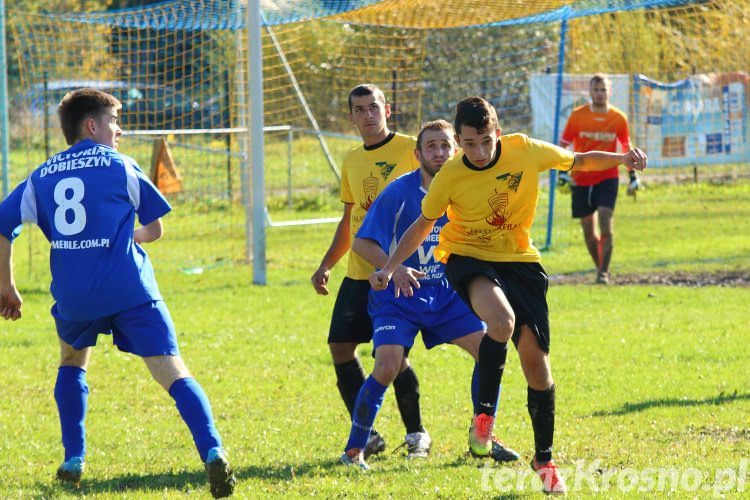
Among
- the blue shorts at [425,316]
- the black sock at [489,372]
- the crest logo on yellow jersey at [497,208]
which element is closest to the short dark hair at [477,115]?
the crest logo on yellow jersey at [497,208]

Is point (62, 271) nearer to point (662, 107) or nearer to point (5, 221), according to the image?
point (5, 221)

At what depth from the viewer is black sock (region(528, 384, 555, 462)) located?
4613 mm

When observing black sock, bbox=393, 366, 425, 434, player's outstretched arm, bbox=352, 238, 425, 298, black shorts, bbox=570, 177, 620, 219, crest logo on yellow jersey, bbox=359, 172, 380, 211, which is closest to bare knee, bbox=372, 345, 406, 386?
player's outstretched arm, bbox=352, 238, 425, 298

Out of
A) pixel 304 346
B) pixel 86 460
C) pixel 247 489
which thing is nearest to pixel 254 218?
pixel 304 346

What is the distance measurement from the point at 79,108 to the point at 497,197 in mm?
2050

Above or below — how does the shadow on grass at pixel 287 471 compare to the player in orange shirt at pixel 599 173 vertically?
below

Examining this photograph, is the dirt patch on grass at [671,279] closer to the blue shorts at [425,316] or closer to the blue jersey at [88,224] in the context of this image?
the blue shorts at [425,316]

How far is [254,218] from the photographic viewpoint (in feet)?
38.0

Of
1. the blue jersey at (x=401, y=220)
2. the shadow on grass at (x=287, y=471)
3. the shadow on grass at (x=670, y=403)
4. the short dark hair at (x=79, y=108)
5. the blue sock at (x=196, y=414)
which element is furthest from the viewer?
the shadow on grass at (x=670, y=403)

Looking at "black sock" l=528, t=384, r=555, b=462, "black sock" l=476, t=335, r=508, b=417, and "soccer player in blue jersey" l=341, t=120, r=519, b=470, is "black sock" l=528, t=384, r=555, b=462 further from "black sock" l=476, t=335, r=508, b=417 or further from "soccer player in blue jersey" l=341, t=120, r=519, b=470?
"soccer player in blue jersey" l=341, t=120, r=519, b=470

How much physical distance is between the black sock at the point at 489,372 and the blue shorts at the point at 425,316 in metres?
0.57

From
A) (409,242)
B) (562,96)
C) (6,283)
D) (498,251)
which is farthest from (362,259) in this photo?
(562,96)

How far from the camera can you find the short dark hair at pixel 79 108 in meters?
4.52

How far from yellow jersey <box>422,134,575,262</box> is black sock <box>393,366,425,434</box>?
1.02 metres
